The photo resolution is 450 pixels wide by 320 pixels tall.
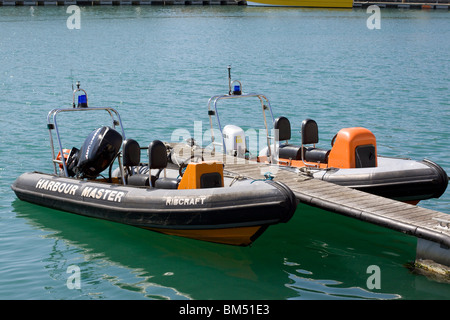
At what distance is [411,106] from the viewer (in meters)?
19.0

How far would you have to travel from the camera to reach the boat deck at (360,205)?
7393 millimetres

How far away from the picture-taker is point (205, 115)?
17.9m

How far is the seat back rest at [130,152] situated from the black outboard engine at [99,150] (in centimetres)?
28

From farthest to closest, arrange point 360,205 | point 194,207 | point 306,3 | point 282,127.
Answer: point 306,3
point 282,127
point 360,205
point 194,207

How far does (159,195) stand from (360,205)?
224 cm

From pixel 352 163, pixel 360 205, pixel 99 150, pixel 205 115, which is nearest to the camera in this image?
pixel 360 205

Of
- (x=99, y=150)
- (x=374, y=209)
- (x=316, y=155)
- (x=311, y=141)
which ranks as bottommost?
(x=374, y=209)

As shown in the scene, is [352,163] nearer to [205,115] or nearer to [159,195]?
[159,195]

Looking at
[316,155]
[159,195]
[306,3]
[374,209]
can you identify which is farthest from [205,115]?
[306,3]

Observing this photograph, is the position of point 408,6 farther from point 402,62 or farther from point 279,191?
point 279,191

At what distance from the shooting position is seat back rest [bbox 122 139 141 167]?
9094 millimetres

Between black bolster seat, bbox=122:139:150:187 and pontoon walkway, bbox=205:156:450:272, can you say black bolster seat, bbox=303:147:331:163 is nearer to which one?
pontoon walkway, bbox=205:156:450:272

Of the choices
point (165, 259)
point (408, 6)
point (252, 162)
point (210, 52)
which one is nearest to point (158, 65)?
point (210, 52)
